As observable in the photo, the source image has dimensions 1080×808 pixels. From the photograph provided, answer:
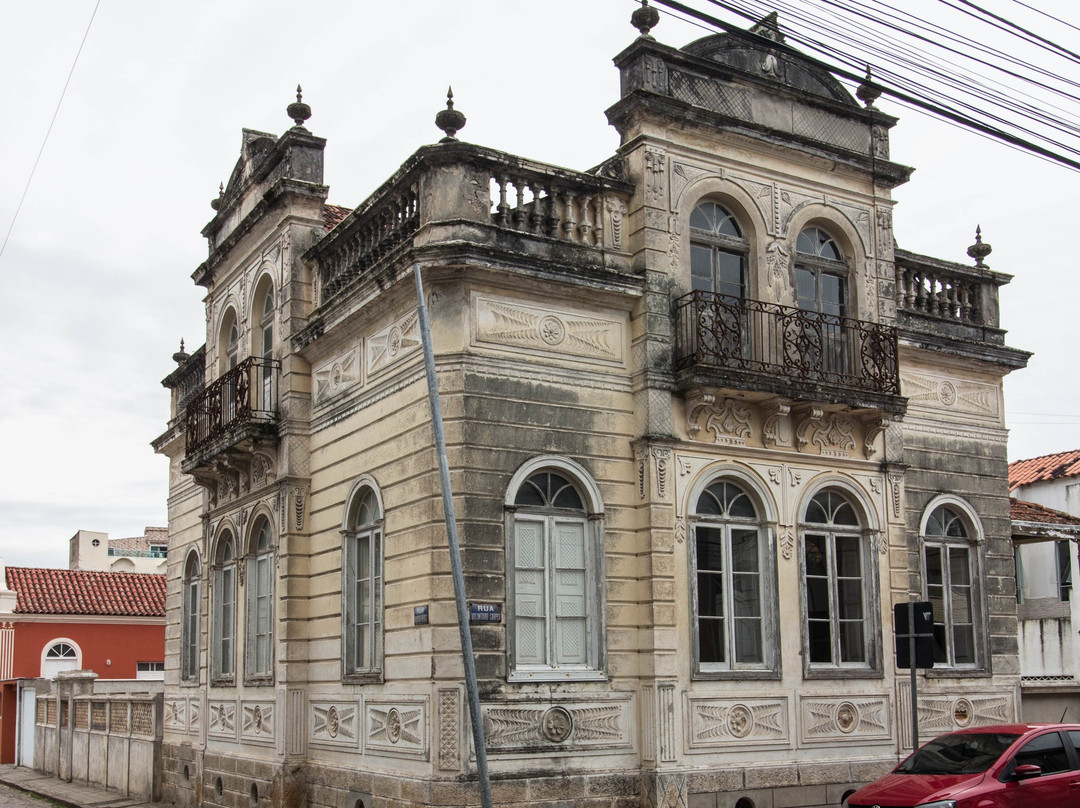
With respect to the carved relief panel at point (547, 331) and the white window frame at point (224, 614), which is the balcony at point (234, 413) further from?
the carved relief panel at point (547, 331)

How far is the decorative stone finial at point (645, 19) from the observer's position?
15.7m

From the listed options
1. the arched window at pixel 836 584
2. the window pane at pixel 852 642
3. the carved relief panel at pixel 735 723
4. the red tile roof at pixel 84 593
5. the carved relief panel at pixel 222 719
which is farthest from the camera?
the red tile roof at pixel 84 593

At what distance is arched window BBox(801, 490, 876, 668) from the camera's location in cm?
1588

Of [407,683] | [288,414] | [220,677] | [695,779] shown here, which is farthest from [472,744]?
[220,677]

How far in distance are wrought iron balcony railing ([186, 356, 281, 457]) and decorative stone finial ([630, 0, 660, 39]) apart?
7150 millimetres

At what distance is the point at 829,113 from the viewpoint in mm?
17266

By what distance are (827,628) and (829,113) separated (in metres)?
7.13

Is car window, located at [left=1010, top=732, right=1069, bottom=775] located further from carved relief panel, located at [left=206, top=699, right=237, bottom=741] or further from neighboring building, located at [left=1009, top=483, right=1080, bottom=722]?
carved relief panel, located at [left=206, top=699, right=237, bottom=741]

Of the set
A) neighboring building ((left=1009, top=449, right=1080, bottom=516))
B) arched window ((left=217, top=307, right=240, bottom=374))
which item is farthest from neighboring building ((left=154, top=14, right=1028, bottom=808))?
neighboring building ((left=1009, top=449, right=1080, bottom=516))

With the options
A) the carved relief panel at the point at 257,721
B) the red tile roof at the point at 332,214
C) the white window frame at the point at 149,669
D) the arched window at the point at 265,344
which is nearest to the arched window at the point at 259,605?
the carved relief panel at the point at 257,721

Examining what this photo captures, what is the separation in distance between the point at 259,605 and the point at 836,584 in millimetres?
8556

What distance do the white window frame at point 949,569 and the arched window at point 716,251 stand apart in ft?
14.7

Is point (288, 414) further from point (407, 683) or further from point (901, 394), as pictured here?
point (901, 394)

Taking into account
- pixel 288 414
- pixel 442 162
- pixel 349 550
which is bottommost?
pixel 349 550
